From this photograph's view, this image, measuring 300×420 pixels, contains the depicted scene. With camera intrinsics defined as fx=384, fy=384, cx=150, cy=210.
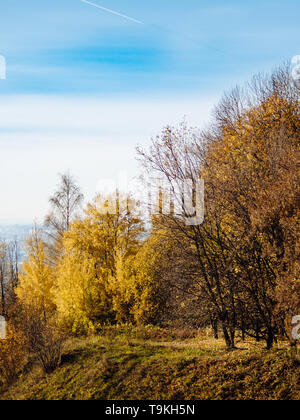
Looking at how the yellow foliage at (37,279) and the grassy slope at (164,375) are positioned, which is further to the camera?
the yellow foliage at (37,279)

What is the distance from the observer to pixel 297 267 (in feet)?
29.5

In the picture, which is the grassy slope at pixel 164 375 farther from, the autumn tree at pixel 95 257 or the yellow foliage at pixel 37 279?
the yellow foliage at pixel 37 279

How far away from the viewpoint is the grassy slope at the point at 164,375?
973 centimetres

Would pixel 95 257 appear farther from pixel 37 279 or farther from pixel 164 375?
pixel 164 375

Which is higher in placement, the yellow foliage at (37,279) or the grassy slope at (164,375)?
the yellow foliage at (37,279)

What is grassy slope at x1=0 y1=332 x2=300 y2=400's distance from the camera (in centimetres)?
973

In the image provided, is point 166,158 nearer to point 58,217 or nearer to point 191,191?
point 191,191

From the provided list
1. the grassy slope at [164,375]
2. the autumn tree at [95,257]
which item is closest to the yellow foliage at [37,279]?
the autumn tree at [95,257]

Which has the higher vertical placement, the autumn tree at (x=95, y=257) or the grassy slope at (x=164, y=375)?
the autumn tree at (x=95, y=257)

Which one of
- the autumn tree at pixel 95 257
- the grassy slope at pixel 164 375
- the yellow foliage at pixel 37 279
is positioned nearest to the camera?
the grassy slope at pixel 164 375

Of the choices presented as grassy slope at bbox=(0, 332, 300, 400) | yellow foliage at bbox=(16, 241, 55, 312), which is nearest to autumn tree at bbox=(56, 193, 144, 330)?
yellow foliage at bbox=(16, 241, 55, 312)

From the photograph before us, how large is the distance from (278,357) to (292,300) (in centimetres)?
238

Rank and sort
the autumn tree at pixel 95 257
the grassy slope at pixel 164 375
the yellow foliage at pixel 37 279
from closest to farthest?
the grassy slope at pixel 164 375 → the autumn tree at pixel 95 257 → the yellow foliage at pixel 37 279
